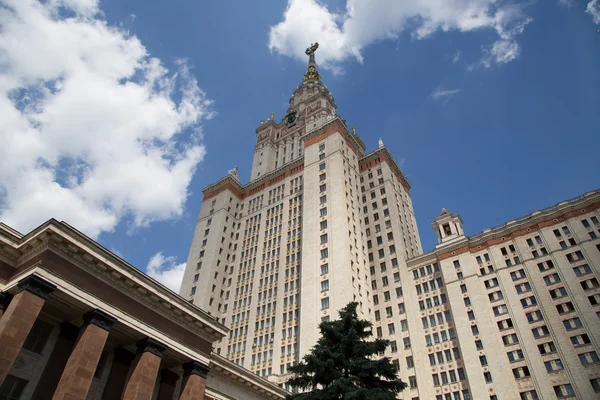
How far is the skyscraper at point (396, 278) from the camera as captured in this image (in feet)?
169

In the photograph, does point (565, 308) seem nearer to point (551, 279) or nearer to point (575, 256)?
point (551, 279)

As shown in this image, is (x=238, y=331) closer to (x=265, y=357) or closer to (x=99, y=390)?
(x=265, y=357)

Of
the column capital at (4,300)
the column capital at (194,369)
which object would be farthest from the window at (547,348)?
the column capital at (4,300)

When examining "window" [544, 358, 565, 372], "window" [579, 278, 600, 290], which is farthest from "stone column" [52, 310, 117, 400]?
"window" [579, 278, 600, 290]

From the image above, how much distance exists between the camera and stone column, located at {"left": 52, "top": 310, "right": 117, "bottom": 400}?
71.1 ft

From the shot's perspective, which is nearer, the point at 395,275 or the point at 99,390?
the point at 99,390

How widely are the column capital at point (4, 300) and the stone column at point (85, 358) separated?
13.3ft

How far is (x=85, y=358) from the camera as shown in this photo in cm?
2278

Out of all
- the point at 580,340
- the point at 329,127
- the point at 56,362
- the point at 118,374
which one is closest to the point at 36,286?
the point at 56,362

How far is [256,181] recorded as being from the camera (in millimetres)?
94250

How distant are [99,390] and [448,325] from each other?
47651 mm

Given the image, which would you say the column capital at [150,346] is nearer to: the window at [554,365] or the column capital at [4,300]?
the column capital at [4,300]

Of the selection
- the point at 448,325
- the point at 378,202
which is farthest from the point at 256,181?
the point at 448,325

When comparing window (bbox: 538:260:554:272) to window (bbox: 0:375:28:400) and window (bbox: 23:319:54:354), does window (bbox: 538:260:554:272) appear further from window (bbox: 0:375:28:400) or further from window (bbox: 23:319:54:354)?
window (bbox: 0:375:28:400)
